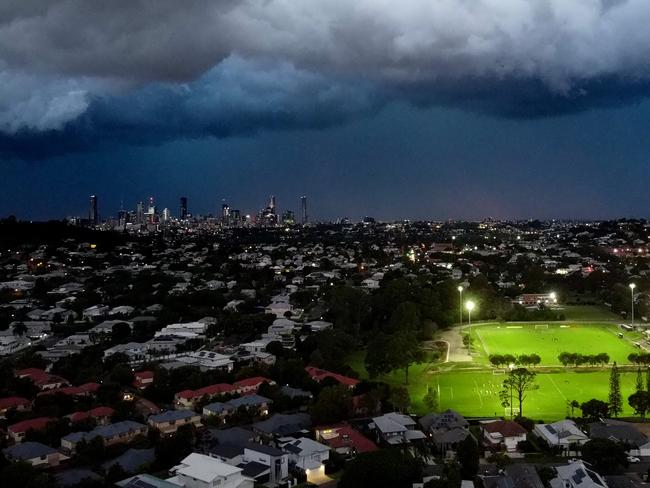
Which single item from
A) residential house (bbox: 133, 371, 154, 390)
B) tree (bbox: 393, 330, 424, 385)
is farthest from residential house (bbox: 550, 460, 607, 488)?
residential house (bbox: 133, 371, 154, 390)

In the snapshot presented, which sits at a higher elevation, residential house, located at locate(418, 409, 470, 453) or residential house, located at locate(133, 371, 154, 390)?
residential house, located at locate(418, 409, 470, 453)

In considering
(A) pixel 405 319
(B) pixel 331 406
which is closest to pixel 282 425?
(B) pixel 331 406

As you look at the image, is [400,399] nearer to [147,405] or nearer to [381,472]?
[381,472]

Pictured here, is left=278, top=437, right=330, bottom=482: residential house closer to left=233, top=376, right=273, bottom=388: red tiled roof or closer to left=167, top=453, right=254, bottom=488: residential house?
left=167, top=453, right=254, bottom=488: residential house

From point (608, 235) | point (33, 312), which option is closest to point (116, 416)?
point (33, 312)

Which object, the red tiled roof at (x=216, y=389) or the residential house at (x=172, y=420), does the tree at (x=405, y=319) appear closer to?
the red tiled roof at (x=216, y=389)

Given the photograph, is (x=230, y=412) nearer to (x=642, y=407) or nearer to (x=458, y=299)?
(x=642, y=407)
